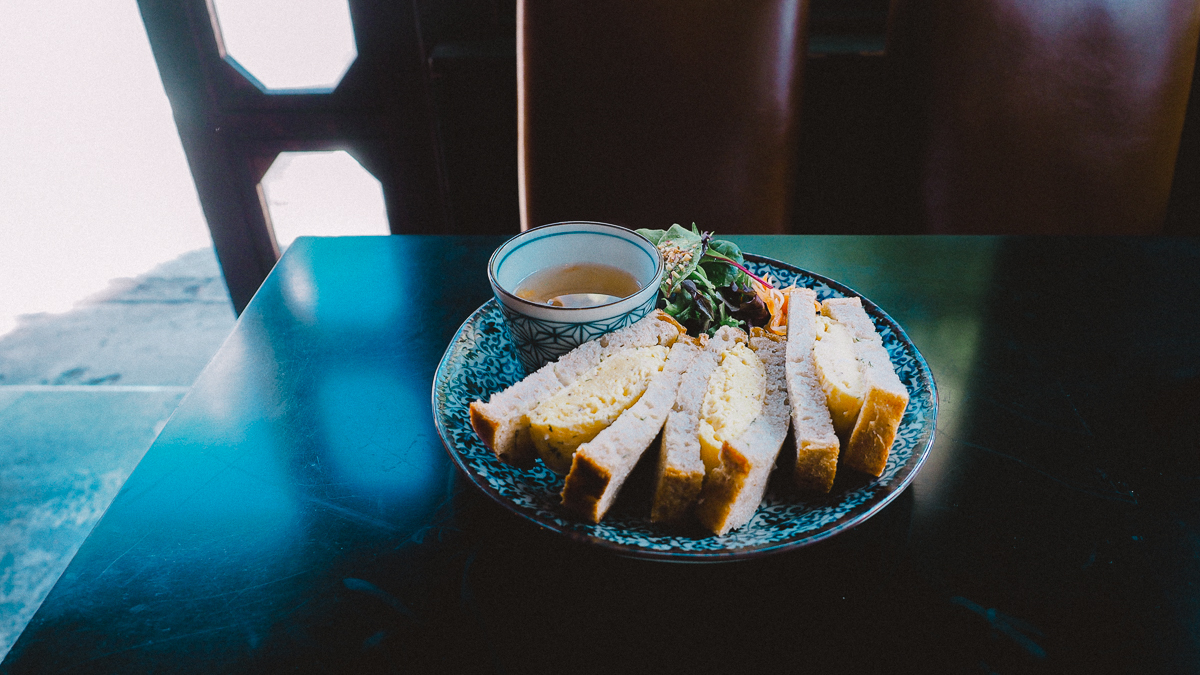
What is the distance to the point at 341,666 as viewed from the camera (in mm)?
664

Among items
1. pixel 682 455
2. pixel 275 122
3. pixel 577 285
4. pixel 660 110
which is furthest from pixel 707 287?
pixel 275 122

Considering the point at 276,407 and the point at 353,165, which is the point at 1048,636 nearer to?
the point at 276,407

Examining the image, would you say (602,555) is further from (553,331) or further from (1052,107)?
(1052,107)

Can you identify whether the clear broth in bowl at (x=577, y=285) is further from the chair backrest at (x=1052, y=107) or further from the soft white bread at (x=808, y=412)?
the chair backrest at (x=1052, y=107)

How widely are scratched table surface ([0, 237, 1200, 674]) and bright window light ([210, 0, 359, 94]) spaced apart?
156cm

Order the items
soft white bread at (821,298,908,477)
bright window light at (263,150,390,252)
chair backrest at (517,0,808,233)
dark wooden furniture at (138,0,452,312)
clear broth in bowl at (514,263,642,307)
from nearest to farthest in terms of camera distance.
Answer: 1. soft white bread at (821,298,908,477)
2. clear broth in bowl at (514,263,642,307)
3. chair backrest at (517,0,808,233)
4. dark wooden furniture at (138,0,452,312)
5. bright window light at (263,150,390,252)

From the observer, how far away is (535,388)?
35.4 inches

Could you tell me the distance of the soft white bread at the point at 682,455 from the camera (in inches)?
29.1

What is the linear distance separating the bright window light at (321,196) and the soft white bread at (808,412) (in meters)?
2.00

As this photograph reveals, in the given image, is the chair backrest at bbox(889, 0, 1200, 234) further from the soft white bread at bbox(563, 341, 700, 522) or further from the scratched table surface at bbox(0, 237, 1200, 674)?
the soft white bread at bbox(563, 341, 700, 522)

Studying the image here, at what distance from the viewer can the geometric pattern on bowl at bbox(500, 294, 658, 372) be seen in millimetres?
924

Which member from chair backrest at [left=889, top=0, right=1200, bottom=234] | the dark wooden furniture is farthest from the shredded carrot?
the dark wooden furniture

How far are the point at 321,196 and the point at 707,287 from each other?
6.78 ft

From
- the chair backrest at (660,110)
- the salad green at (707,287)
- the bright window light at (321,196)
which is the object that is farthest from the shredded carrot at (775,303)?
the bright window light at (321,196)
